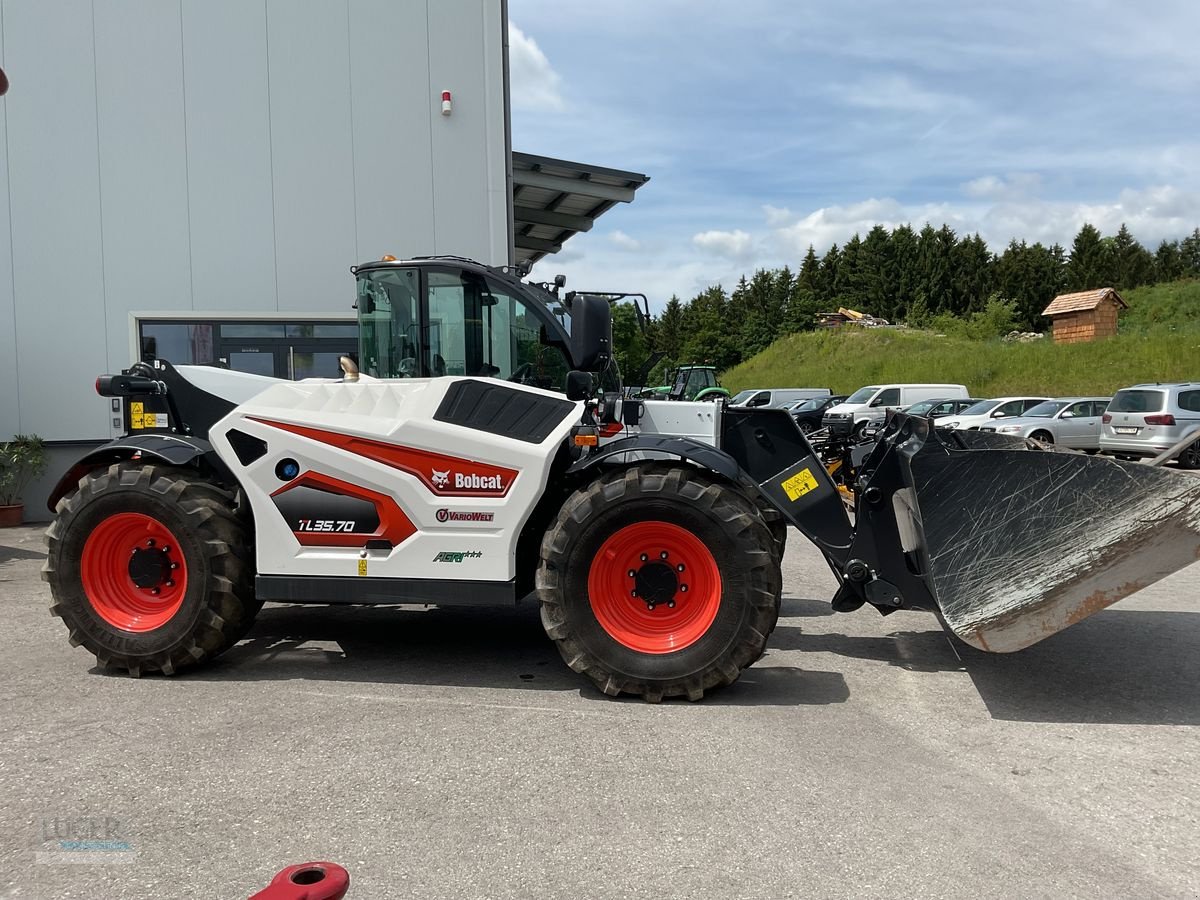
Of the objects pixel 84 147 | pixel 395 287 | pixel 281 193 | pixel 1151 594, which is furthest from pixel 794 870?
pixel 84 147

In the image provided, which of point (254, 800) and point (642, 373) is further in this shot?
point (642, 373)

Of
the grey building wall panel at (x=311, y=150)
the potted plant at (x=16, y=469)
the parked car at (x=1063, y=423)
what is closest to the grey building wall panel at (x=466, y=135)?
the grey building wall panel at (x=311, y=150)

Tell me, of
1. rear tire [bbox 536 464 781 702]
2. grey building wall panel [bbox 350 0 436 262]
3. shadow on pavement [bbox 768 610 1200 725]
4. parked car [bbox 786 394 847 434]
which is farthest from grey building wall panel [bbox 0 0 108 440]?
parked car [bbox 786 394 847 434]

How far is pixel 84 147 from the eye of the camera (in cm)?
1100

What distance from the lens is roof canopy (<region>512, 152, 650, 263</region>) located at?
12891mm

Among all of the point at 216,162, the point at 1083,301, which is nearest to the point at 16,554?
the point at 216,162

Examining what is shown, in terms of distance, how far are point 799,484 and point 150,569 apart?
11.6ft

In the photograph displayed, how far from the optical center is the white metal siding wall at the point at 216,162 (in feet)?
35.8

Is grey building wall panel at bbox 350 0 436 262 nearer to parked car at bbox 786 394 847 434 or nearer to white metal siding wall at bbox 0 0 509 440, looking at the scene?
white metal siding wall at bbox 0 0 509 440

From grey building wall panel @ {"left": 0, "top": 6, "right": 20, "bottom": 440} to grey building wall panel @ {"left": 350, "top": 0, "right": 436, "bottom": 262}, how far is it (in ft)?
13.4

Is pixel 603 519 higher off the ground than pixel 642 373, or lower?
lower

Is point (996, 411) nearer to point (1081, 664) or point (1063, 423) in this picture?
point (1063, 423)

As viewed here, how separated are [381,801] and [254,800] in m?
0.48

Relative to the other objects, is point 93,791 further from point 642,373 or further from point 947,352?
point 947,352
